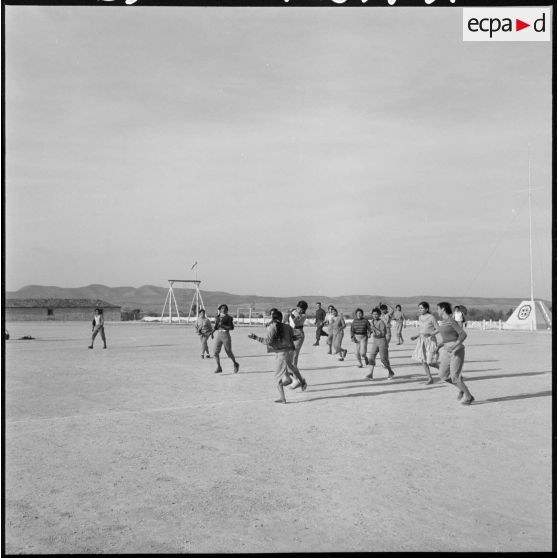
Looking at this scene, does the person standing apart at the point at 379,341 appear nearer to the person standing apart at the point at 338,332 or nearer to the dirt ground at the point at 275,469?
the dirt ground at the point at 275,469

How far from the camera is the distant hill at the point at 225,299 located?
416ft

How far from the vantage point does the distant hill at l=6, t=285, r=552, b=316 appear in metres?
127

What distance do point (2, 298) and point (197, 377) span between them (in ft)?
26.5

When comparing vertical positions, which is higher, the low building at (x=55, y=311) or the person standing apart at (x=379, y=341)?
the person standing apart at (x=379, y=341)

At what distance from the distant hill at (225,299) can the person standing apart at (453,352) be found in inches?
4016

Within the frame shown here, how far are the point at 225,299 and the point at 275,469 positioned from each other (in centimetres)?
15164

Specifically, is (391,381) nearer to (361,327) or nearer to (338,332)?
(361,327)

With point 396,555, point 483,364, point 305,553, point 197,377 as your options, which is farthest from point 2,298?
point 483,364

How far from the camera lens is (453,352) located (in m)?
9.37

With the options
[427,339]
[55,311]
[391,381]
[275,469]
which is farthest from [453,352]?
[55,311]

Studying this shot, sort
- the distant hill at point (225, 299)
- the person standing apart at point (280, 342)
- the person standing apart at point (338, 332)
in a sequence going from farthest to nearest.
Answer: the distant hill at point (225, 299)
the person standing apart at point (338, 332)
the person standing apart at point (280, 342)

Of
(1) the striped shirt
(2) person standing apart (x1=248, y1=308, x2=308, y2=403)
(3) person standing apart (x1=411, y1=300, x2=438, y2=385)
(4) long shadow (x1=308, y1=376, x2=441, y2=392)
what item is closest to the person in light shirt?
(3) person standing apart (x1=411, y1=300, x2=438, y2=385)

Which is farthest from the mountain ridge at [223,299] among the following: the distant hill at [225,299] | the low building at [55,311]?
the low building at [55,311]

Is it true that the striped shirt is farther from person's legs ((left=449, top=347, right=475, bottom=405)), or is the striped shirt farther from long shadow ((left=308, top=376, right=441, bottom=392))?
person's legs ((left=449, top=347, right=475, bottom=405))
